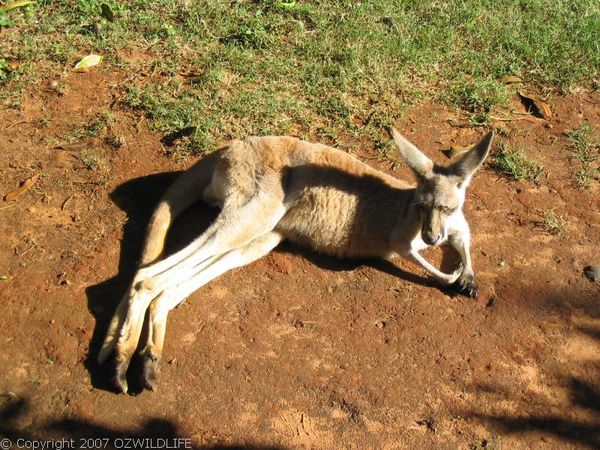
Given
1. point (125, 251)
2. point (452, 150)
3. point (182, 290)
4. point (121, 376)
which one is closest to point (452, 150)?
point (452, 150)

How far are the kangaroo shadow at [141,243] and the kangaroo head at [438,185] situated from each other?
0.47 meters

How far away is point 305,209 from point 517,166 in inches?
81.7

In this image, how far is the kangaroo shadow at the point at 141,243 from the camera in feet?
14.7

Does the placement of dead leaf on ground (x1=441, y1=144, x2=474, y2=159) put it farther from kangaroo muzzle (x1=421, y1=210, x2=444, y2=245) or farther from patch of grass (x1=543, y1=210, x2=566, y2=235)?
kangaroo muzzle (x1=421, y1=210, x2=444, y2=245)

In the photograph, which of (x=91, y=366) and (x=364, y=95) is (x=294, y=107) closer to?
(x=364, y=95)

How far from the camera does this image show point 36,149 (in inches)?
221

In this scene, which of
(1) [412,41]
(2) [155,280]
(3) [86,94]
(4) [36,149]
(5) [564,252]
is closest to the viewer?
(2) [155,280]

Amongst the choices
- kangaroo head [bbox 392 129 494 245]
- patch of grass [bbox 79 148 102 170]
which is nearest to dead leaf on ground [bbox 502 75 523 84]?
kangaroo head [bbox 392 129 494 245]

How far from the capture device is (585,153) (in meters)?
6.04

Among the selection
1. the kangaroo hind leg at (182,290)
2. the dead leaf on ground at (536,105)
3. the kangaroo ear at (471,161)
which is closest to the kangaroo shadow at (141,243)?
the kangaroo hind leg at (182,290)

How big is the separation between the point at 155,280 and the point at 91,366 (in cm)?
67

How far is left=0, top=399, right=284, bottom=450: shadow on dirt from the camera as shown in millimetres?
3701

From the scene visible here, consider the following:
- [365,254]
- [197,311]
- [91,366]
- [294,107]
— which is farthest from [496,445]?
[294,107]

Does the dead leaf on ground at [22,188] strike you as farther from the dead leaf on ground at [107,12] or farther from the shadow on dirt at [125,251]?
the dead leaf on ground at [107,12]
